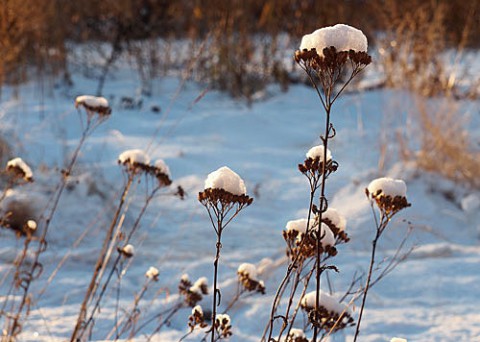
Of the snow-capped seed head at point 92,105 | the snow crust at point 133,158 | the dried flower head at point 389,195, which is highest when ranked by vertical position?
the snow-capped seed head at point 92,105

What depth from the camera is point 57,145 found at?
4.85 meters

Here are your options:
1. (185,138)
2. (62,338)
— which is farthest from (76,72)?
(62,338)

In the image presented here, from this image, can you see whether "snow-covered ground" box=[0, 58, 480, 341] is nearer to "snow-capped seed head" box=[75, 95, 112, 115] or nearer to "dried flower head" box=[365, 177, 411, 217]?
"snow-capped seed head" box=[75, 95, 112, 115]

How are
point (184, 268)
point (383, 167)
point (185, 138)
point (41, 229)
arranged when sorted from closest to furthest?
point (184, 268), point (41, 229), point (383, 167), point (185, 138)

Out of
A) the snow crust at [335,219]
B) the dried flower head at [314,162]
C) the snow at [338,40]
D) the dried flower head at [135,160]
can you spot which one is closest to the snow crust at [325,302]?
the snow crust at [335,219]

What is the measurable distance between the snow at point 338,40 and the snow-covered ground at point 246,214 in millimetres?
962

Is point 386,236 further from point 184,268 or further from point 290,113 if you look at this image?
point 290,113

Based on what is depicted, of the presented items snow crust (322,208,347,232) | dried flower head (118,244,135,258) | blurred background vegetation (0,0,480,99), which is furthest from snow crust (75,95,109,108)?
blurred background vegetation (0,0,480,99)

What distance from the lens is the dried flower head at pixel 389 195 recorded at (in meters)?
1.28

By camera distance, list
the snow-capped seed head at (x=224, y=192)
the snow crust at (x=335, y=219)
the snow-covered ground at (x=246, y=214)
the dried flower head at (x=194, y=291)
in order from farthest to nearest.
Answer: the snow-covered ground at (x=246, y=214) → the dried flower head at (x=194, y=291) → the snow crust at (x=335, y=219) → the snow-capped seed head at (x=224, y=192)

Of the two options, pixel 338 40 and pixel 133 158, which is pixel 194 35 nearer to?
pixel 133 158

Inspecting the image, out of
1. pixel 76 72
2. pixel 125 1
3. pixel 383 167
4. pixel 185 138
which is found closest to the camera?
pixel 383 167

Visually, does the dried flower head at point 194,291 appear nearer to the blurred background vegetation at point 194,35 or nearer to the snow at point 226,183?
the snow at point 226,183

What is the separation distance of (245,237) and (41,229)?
1015 millimetres
